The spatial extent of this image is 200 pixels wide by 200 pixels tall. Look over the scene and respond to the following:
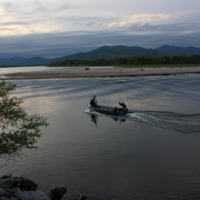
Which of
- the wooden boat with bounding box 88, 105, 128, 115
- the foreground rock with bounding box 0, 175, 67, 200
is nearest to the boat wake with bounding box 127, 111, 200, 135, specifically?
the wooden boat with bounding box 88, 105, 128, 115

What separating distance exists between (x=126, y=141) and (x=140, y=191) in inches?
341

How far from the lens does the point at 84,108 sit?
3900cm

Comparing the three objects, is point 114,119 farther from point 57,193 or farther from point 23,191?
point 23,191

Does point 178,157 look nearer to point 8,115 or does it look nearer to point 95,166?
point 95,166

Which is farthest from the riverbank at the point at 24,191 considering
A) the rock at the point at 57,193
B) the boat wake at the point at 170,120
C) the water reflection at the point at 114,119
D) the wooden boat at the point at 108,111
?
the wooden boat at the point at 108,111

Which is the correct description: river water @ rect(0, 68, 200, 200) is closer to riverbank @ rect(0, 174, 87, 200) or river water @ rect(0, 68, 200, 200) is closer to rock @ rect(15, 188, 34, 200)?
riverbank @ rect(0, 174, 87, 200)

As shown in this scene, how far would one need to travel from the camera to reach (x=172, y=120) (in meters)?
28.4

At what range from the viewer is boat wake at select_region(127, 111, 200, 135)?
25.1 meters

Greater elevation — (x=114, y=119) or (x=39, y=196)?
(x=114, y=119)

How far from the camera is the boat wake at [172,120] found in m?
25.1

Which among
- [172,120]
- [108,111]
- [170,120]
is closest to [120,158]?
[170,120]

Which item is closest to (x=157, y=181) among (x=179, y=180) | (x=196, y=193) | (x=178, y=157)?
(x=179, y=180)

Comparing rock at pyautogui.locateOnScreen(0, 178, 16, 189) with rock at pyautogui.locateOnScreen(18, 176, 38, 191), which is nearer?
rock at pyautogui.locateOnScreen(0, 178, 16, 189)

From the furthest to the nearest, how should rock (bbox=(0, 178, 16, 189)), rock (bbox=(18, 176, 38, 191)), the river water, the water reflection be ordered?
the water reflection
the river water
rock (bbox=(18, 176, 38, 191))
rock (bbox=(0, 178, 16, 189))
